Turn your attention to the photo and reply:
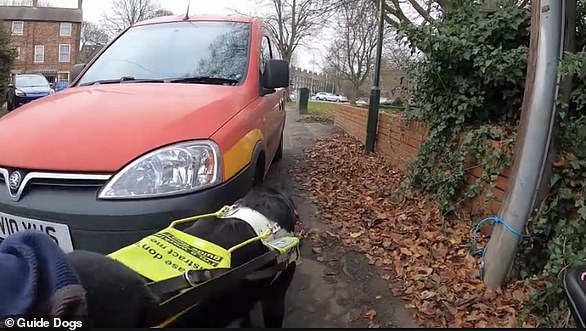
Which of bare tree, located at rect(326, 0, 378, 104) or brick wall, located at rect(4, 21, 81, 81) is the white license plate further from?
brick wall, located at rect(4, 21, 81, 81)

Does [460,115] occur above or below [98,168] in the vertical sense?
above

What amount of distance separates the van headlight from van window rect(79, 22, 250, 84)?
4.41 feet

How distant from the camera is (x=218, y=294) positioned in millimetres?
1762

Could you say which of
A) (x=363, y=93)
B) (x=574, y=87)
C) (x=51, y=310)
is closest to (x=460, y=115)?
(x=574, y=87)

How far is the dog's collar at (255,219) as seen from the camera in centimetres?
220

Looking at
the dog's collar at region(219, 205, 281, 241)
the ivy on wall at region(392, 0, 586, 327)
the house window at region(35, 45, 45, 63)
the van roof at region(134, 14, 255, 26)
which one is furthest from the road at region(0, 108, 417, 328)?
the house window at region(35, 45, 45, 63)

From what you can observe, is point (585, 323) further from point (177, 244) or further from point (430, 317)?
point (177, 244)

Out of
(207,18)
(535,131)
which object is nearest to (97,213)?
(535,131)

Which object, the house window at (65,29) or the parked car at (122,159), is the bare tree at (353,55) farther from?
the house window at (65,29)

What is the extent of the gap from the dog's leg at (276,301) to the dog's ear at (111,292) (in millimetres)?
1041

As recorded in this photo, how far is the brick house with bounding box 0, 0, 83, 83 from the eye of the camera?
1965 inches

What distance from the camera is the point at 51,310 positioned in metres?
1.08

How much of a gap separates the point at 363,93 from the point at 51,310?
42642 millimetres

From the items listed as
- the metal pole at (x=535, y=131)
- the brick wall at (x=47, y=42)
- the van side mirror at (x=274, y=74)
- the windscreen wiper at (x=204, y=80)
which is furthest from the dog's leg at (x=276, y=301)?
the brick wall at (x=47, y=42)
